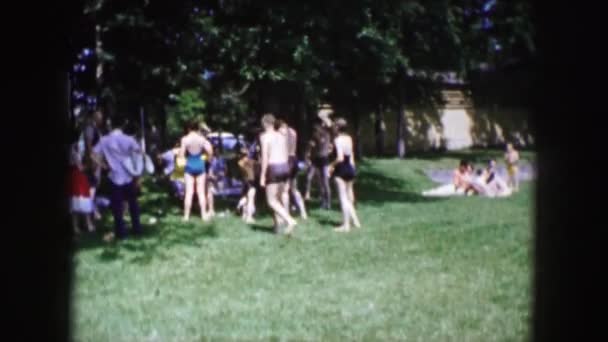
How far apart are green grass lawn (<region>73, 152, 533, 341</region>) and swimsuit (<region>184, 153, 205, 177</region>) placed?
90 centimetres

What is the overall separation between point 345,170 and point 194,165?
107 inches

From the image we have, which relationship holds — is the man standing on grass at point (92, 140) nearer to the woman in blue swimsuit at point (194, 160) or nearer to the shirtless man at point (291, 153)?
the woman in blue swimsuit at point (194, 160)

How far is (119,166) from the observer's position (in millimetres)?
9773

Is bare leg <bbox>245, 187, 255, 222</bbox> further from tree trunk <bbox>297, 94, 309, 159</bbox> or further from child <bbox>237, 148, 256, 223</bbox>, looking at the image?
tree trunk <bbox>297, 94, 309, 159</bbox>

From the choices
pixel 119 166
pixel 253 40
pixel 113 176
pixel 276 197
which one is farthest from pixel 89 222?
pixel 253 40

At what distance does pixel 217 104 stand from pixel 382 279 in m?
30.0

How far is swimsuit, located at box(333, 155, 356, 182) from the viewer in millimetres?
10578

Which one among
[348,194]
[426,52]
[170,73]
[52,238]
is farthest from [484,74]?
[52,238]

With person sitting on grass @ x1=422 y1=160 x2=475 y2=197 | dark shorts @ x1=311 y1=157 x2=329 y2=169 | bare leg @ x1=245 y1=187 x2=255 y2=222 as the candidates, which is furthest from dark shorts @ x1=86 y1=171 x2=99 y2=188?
person sitting on grass @ x1=422 y1=160 x2=475 y2=197

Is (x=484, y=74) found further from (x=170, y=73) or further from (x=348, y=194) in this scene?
(x=348, y=194)

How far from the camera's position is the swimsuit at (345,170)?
10.6m

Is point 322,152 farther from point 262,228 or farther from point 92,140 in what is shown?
point 92,140

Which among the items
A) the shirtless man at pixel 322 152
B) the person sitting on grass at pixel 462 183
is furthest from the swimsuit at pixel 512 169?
the shirtless man at pixel 322 152

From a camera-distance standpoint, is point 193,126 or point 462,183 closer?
point 193,126
